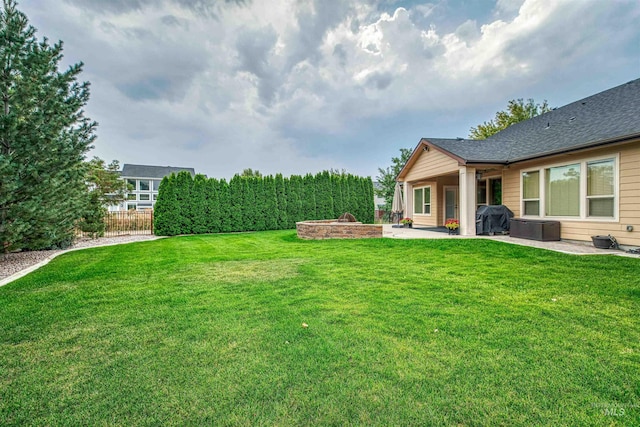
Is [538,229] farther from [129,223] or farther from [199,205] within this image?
[129,223]

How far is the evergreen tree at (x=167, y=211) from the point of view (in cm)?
1367

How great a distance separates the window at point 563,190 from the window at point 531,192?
12.5 inches

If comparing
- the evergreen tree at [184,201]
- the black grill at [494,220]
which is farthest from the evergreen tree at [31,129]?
the black grill at [494,220]

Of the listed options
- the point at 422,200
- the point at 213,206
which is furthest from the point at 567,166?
the point at 213,206

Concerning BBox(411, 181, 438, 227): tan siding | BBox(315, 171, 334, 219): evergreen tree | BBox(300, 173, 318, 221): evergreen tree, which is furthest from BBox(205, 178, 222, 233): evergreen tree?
BBox(411, 181, 438, 227): tan siding

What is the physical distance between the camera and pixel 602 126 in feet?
25.7

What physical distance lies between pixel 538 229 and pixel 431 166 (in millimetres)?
4842

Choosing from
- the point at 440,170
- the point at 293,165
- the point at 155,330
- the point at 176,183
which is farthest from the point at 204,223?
the point at 293,165

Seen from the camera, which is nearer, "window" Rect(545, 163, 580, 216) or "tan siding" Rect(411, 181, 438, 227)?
"window" Rect(545, 163, 580, 216)

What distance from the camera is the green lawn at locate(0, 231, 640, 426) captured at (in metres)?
1.75

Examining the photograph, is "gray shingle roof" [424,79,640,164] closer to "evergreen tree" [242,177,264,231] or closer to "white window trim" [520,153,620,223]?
"white window trim" [520,153,620,223]

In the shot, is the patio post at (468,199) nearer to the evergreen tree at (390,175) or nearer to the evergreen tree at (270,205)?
the evergreen tree at (270,205)

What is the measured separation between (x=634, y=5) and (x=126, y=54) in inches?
773

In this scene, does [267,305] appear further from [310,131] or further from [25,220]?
[310,131]
